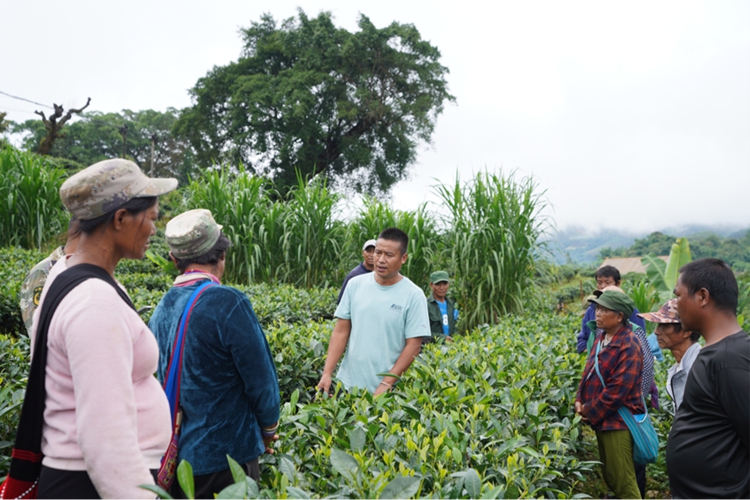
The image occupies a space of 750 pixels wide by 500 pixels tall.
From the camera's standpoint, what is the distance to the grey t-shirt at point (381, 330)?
3.42 metres

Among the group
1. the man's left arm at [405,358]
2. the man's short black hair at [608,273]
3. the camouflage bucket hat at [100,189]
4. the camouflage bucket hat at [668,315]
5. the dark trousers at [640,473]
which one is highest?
the camouflage bucket hat at [100,189]

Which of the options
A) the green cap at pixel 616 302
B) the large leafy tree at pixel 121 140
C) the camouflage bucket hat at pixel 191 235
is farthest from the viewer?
the large leafy tree at pixel 121 140

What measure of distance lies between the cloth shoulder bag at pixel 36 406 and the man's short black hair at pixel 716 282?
2270 millimetres

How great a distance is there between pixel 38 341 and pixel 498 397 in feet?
7.43

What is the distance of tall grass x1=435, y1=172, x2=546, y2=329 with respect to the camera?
7199 mm

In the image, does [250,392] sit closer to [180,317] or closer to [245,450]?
[245,450]

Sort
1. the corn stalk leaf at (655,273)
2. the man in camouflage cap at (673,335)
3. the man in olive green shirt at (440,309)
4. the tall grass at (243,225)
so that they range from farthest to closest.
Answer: the corn stalk leaf at (655,273)
the tall grass at (243,225)
the man in olive green shirt at (440,309)
the man in camouflage cap at (673,335)

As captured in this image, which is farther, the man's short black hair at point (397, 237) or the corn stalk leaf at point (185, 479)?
the man's short black hair at point (397, 237)

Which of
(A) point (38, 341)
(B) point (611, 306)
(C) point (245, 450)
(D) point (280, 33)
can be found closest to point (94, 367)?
(A) point (38, 341)

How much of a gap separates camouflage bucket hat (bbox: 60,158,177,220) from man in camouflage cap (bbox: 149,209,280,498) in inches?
21.8

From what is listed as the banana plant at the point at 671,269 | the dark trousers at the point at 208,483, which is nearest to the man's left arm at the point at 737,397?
the dark trousers at the point at 208,483

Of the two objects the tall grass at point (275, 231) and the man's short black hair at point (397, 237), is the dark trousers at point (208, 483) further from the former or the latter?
the tall grass at point (275, 231)

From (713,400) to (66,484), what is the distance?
224 centimetres

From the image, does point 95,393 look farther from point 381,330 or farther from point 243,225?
point 243,225
